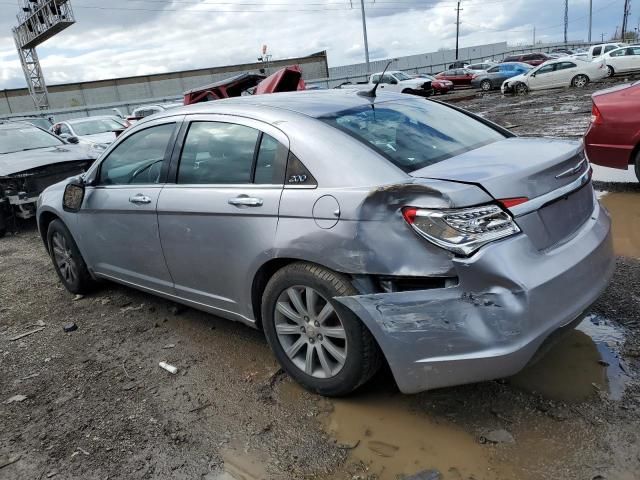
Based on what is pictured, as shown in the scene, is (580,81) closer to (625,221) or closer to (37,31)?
(625,221)

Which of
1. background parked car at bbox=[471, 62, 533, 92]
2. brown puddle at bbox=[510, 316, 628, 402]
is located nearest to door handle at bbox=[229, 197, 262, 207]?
brown puddle at bbox=[510, 316, 628, 402]

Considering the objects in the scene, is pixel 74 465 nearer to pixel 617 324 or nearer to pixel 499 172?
pixel 499 172

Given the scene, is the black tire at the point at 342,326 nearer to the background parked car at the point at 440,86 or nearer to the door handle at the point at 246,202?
the door handle at the point at 246,202

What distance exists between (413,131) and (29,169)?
6.47 m

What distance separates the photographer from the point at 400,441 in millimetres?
2574

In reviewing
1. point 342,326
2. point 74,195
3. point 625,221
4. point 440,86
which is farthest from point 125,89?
point 342,326

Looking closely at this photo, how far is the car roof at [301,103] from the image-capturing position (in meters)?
3.18

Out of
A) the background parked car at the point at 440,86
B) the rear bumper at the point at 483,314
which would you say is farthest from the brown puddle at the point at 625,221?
the background parked car at the point at 440,86

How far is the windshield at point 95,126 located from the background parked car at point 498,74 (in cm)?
2242

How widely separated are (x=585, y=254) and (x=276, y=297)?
5.25 ft

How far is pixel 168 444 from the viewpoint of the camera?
108 inches

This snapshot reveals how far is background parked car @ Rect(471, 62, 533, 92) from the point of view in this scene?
96.9 ft

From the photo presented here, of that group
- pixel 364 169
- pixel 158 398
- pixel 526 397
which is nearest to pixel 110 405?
pixel 158 398

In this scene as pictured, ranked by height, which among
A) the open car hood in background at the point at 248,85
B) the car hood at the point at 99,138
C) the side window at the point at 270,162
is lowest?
the car hood at the point at 99,138
